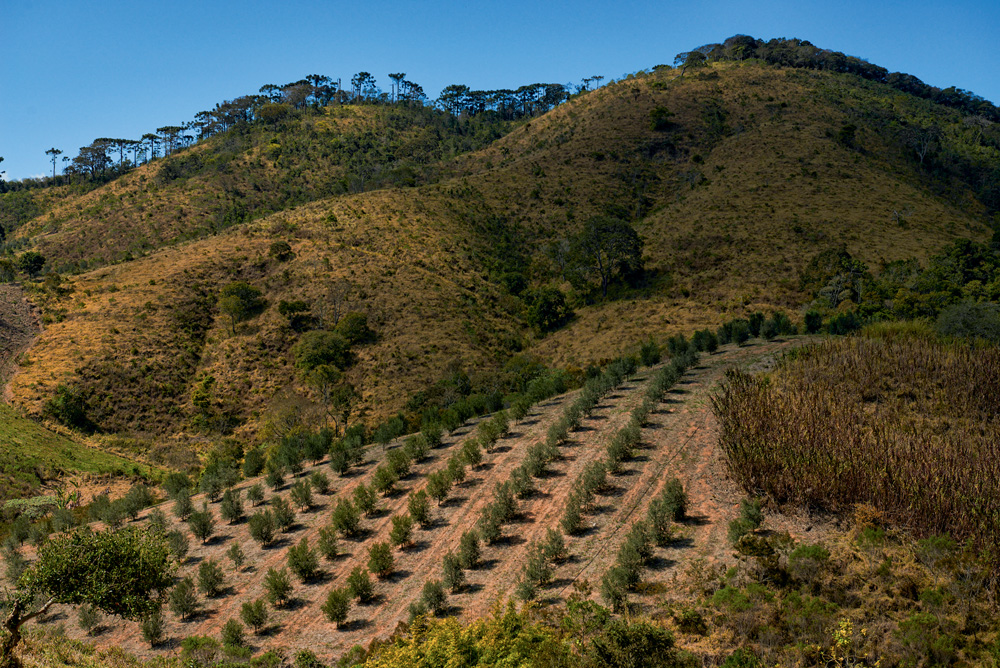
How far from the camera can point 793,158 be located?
81.4 meters

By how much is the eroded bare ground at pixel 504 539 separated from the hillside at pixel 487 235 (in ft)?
84.7

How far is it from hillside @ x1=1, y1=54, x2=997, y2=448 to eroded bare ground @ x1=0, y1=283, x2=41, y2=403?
1195 millimetres

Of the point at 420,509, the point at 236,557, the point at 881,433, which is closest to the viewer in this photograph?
the point at 881,433

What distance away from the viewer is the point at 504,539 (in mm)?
16797

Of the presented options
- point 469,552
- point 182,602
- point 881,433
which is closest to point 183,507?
point 182,602

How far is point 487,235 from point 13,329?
1943 inches

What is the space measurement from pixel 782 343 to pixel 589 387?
11077 millimetres

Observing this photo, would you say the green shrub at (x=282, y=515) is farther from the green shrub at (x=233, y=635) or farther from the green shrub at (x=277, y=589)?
the green shrub at (x=233, y=635)

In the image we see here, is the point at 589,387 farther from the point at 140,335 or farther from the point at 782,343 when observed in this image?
the point at 140,335

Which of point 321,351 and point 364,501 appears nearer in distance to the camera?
point 364,501

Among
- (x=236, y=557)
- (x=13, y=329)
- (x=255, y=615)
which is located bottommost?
(x=255, y=615)

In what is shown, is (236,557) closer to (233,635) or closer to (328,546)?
(328,546)

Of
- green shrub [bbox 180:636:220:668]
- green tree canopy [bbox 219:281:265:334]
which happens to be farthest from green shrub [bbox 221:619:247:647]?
green tree canopy [bbox 219:281:265:334]

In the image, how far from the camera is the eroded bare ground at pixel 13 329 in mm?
47216
